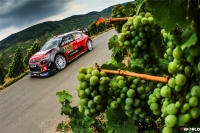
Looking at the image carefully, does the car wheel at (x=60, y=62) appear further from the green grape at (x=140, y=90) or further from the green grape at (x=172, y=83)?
the green grape at (x=172, y=83)

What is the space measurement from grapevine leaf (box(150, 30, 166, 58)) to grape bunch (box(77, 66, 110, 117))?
36 cm

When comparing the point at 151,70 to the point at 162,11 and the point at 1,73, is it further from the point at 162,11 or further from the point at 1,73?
the point at 1,73

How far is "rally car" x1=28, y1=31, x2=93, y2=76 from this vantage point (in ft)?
30.5

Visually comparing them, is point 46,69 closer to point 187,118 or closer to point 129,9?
point 129,9

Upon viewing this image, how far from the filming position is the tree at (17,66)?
13266 mm

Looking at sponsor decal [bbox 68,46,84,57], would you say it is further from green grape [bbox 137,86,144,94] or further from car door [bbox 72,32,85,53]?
green grape [bbox 137,86,144,94]

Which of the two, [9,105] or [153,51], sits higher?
[153,51]

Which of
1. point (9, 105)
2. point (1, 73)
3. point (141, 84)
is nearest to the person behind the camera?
point (141, 84)

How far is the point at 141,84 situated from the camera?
1.17 metres

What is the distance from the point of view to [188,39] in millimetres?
753

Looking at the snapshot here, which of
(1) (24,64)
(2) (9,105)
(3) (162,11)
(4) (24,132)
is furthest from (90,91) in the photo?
(1) (24,64)

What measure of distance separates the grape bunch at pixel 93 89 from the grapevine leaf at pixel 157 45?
0.36 meters

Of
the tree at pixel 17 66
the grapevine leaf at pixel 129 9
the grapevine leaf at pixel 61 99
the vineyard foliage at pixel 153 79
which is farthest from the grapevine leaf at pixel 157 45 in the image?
the tree at pixel 17 66

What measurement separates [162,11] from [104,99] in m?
0.61
